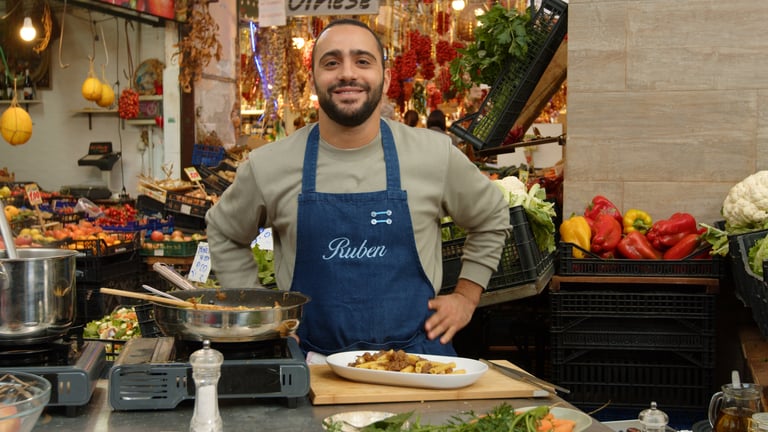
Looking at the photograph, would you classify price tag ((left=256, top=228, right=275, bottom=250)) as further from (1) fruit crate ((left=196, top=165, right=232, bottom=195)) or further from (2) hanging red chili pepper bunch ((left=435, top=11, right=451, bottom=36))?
(2) hanging red chili pepper bunch ((left=435, top=11, right=451, bottom=36))

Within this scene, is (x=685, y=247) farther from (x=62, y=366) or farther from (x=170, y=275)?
(x=62, y=366)

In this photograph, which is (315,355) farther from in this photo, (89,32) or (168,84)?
(89,32)

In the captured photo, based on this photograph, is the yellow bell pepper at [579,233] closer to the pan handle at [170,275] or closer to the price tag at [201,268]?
the price tag at [201,268]

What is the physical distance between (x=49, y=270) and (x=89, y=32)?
11.9 m

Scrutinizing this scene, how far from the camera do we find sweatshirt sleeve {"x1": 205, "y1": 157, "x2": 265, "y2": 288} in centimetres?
335

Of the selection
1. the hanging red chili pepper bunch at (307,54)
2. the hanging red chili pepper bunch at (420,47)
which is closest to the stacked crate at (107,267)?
the hanging red chili pepper bunch at (420,47)

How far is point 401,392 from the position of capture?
2535 millimetres

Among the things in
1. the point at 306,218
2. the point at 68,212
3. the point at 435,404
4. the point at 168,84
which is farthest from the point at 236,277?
the point at 168,84

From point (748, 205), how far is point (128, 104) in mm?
9132

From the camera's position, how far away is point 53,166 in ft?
45.1

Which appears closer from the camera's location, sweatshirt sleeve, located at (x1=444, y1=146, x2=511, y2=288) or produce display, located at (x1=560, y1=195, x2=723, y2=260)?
sweatshirt sleeve, located at (x1=444, y1=146, x2=511, y2=288)

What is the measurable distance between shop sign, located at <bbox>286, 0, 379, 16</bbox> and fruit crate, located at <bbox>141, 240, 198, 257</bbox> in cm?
230

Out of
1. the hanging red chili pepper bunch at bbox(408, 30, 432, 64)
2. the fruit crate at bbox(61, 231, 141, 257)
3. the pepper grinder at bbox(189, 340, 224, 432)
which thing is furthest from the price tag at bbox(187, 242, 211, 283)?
the hanging red chili pepper bunch at bbox(408, 30, 432, 64)

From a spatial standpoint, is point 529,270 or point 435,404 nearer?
point 435,404
